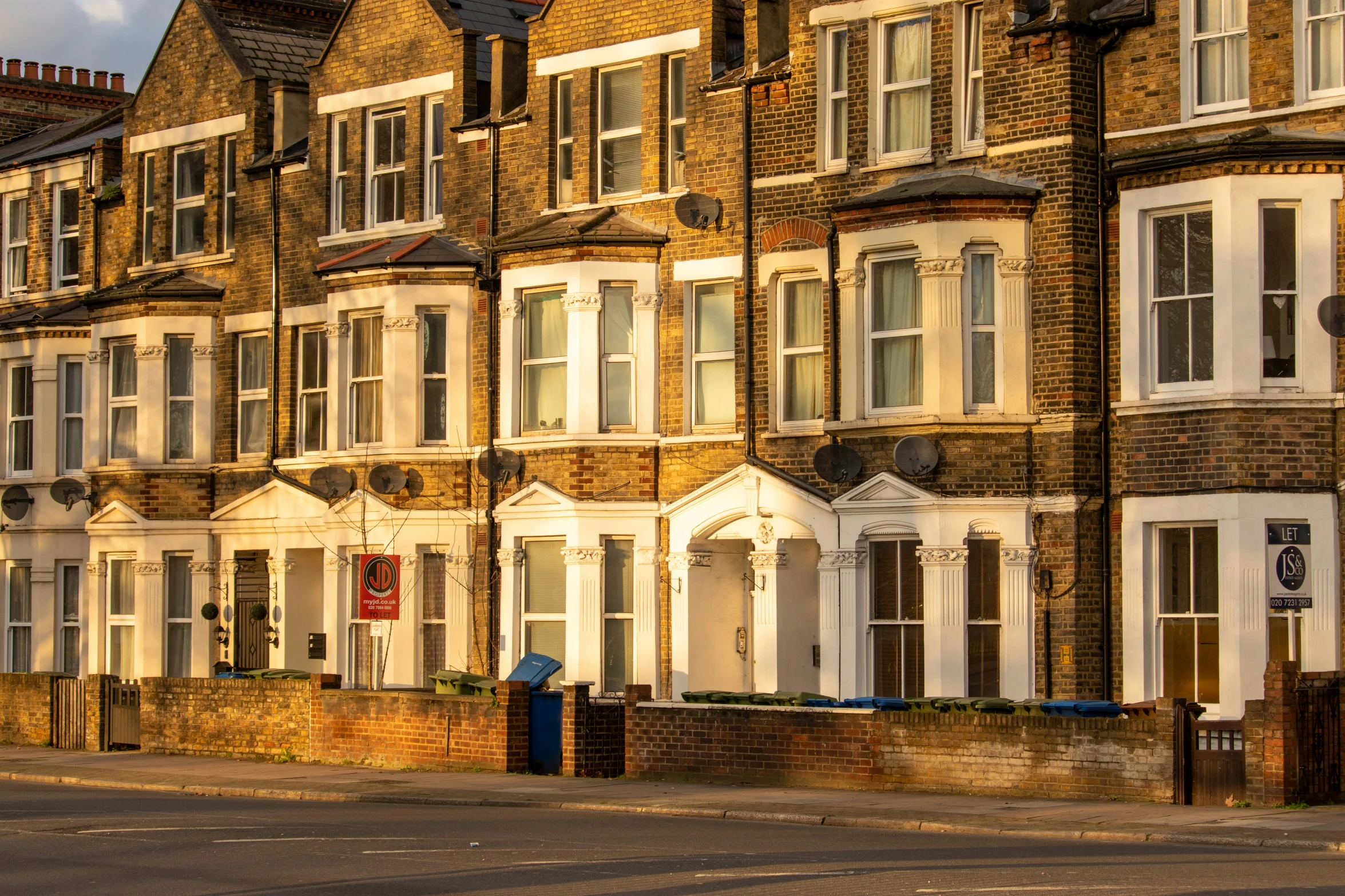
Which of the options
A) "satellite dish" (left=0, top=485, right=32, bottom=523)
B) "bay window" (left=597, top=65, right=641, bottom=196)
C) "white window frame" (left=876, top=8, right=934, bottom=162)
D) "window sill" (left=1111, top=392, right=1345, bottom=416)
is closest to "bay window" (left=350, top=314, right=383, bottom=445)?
"bay window" (left=597, top=65, right=641, bottom=196)

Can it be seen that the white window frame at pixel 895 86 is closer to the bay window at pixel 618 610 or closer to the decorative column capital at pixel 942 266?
the decorative column capital at pixel 942 266

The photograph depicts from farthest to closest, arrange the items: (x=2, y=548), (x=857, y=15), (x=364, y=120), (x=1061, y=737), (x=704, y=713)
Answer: (x=2, y=548) → (x=364, y=120) → (x=857, y=15) → (x=704, y=713) → (x=1061, y=737)

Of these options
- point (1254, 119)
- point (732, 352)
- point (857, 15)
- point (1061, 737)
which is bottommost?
point (1061, 737)

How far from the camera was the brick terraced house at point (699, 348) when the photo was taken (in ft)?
75.6

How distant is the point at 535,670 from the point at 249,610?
29.9ft

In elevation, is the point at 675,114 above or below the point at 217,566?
above

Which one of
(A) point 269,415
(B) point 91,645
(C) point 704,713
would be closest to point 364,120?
(A) point 269,415

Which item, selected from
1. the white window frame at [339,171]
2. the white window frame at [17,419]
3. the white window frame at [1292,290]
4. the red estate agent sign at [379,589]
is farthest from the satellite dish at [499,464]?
the white window frame at [17,419]

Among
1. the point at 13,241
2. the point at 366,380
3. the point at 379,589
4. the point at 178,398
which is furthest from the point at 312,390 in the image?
the point at 13,241

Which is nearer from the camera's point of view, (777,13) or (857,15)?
(857,15)

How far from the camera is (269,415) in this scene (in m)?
32.5

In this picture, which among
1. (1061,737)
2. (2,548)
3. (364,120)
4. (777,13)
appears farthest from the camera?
(2,548)

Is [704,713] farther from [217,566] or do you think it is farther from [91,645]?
[91,645]

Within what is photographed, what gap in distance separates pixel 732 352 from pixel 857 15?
4602 millimetres
